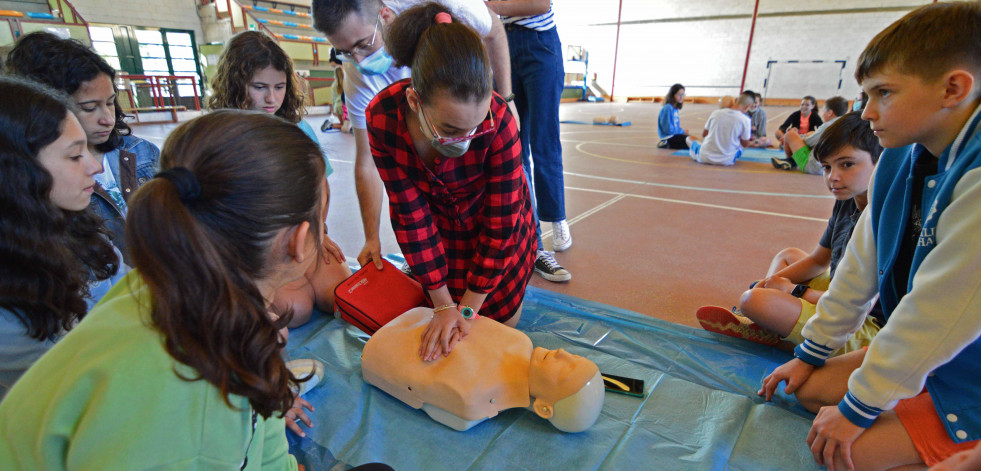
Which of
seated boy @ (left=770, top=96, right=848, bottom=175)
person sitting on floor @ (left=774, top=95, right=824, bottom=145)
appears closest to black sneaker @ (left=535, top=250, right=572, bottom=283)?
seated boy @ (left=770, top=96, right=848, bottom=175)

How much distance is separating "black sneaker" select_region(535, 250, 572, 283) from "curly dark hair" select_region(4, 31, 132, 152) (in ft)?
5.80

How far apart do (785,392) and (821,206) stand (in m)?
2.64

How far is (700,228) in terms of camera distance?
113 inches

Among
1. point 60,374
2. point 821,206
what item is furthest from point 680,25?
point 60,374

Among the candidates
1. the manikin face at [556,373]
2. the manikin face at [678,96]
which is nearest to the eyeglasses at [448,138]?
the manikin face at [556,373]

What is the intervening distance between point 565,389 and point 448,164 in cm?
70

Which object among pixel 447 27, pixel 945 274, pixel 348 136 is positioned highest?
pixel 447 27

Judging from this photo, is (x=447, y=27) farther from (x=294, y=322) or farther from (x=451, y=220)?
(x=294, y=322)

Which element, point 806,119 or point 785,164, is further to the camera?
point 806,119

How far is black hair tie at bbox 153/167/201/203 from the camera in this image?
57cm

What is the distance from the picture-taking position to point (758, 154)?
18.3ft

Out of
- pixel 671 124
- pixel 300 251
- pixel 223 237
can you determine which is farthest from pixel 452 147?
pixel 671 124

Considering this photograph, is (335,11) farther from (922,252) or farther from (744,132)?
(744,132)

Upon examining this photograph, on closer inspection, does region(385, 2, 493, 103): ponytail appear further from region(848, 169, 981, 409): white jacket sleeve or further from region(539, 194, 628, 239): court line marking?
region(539, 194, 628, 239): court line marking
